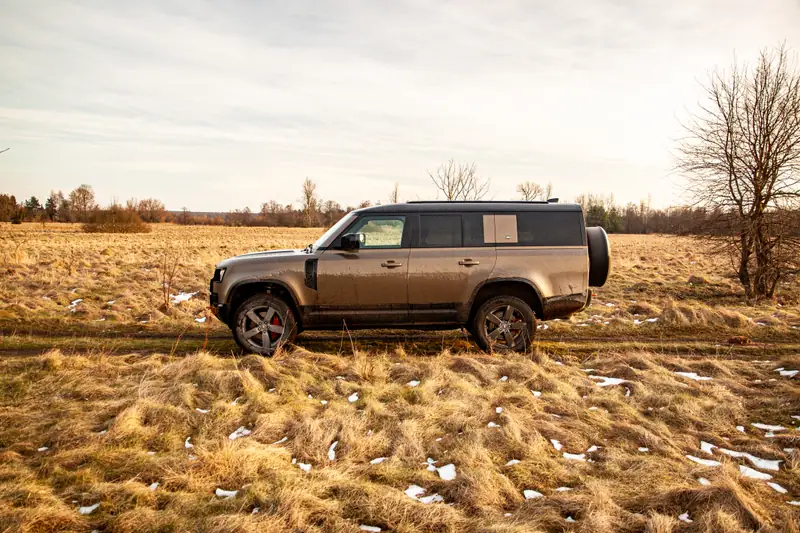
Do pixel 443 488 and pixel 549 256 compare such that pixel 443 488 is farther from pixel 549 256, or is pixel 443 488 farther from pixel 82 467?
pixel 549 256

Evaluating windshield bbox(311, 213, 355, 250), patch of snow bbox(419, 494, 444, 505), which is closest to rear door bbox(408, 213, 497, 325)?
windshield bbox(311, 213, 355, 250)

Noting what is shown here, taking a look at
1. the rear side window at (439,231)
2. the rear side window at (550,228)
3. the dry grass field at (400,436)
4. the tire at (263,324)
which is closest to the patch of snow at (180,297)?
the dry grass field at (400,436)

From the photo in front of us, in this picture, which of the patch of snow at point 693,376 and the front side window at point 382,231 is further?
the front side window at point 382,231

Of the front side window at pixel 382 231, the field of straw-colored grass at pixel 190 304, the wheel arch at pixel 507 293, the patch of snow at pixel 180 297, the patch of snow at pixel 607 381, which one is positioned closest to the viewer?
the patch of snow at pixel 607 381

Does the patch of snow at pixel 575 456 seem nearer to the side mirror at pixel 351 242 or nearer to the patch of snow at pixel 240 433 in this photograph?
the patch of snow at pixel 240 433

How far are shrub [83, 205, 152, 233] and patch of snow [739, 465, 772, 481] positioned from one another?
140 feet

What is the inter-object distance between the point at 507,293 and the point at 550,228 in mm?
1109

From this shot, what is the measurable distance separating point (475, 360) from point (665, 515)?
3.37 meters

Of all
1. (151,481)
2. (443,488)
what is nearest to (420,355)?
(443,488)

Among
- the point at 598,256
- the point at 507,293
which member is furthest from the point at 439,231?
the point at 598,256

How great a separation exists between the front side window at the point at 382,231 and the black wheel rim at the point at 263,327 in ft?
5.23

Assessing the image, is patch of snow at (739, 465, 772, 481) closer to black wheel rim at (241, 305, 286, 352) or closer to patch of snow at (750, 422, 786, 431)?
patch of snow at (750, 422, 786, 431)

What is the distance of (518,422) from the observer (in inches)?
176

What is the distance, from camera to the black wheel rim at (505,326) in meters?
7.04
